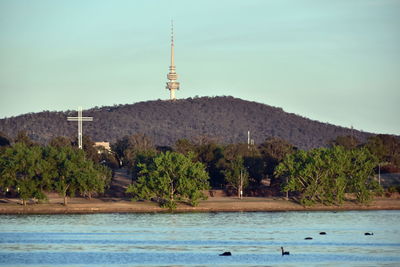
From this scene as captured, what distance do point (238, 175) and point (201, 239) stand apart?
194 ft

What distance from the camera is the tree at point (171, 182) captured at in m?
145

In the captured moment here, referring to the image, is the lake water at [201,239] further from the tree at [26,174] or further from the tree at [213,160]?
the tree at [213,160]

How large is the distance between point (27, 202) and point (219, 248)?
61654mm

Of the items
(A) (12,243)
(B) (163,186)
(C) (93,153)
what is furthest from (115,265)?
(C) (93,153)

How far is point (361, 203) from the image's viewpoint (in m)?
155

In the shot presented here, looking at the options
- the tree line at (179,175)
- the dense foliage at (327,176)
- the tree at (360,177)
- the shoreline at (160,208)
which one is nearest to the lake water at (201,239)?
the shoreline at (160,208)

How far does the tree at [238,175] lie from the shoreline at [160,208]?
3786mm

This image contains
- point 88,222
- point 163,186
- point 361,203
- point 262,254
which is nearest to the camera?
Answer: point 262,254

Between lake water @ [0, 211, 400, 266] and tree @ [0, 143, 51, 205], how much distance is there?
18.7ft

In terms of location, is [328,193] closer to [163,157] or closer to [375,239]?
[163,157]

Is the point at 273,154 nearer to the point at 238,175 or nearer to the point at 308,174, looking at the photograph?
the point at 238,175

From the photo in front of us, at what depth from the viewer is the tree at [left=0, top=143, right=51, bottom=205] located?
5645 inches

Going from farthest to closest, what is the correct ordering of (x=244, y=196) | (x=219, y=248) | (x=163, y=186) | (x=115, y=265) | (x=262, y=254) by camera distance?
1. (x=244, y=196)
2. (x=163, y=186)
3. (x=219, y=248)
4. (x=262, y=254)
5. (x=115, y=265)

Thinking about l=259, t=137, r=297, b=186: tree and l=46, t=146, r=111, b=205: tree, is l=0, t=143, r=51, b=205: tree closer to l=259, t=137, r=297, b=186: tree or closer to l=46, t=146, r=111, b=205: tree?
l=46, t=146, r=111, b=205: tree
